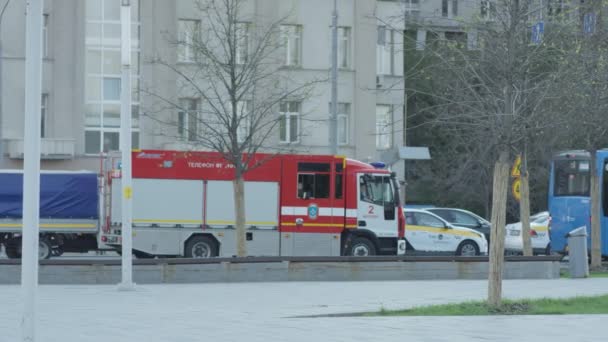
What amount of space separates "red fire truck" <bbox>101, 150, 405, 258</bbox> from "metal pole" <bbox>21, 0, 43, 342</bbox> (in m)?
21.2

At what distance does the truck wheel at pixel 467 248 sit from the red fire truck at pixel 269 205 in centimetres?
366

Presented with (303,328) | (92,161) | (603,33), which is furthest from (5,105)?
(303,328)

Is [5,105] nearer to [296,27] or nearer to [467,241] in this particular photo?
[296,27]

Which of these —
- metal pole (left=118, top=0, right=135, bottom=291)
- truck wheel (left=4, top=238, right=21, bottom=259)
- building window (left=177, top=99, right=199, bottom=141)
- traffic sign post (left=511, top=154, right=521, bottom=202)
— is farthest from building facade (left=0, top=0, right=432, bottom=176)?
metal pole (left=118, top=0, right=135, bottom=291)

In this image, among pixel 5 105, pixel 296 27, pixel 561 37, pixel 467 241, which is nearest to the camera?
pixel 561 37

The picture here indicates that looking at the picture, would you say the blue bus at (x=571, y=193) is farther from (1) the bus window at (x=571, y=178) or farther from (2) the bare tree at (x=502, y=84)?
(2) the bare tree at (x=502, y=84)

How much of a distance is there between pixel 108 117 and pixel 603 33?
28.1 metres

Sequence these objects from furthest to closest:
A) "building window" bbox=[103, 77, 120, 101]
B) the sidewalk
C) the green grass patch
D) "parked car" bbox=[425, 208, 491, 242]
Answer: "building window" bbox=[103, 77, 120, 101] → "parked car" bbox=[425, 208, 491, 242] → the green grass patch → the sidewalk

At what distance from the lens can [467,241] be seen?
3631 centimetres

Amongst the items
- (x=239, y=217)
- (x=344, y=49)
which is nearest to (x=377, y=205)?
(x=239, y=217)

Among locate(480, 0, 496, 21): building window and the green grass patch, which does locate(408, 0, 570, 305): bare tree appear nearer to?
locate(480, 0, 496, 21): building window

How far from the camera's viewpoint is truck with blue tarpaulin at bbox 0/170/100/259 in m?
31.9

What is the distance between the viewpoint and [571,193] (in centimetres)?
3856

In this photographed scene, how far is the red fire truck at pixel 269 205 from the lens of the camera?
32375 millimetres
